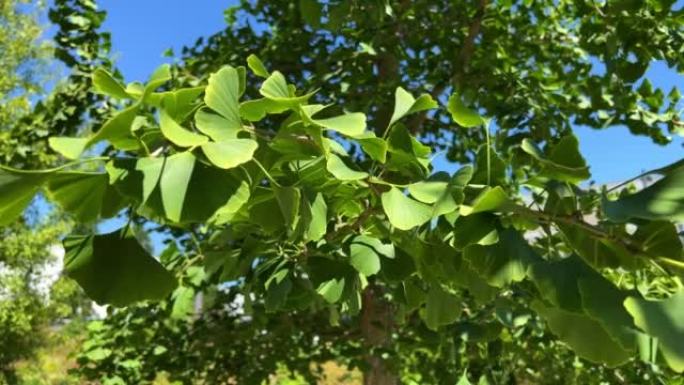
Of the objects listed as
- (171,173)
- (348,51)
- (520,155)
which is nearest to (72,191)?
(171,173)

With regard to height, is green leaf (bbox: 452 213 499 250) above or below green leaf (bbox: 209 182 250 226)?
below

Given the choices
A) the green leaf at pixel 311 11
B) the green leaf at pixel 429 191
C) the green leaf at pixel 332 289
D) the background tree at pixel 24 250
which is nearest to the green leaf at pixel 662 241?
the green leaf at pixel 429 191

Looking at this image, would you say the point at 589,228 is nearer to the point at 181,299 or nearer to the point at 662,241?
the point at 662,241

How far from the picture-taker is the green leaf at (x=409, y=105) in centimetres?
48

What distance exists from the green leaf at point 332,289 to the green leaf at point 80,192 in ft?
0.65

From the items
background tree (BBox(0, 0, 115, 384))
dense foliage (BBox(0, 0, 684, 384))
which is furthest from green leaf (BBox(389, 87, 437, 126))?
background tree (BBox(0, 0, 115, 384))

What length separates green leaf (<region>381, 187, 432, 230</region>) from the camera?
0.43 m

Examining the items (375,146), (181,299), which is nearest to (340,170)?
(375,146)

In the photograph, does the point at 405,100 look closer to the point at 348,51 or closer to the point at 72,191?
the point at 72,191

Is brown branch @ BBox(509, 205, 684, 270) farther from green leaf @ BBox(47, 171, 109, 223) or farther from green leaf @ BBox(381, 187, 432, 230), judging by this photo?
green leaf @ BBox(47, 171, 109, 223)

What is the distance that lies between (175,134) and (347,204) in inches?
8.2

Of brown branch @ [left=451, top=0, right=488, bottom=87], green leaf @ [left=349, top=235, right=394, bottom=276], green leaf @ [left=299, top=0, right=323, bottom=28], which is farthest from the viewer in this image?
brown branch @ [left=451, top=0, right=488, bottom=87]

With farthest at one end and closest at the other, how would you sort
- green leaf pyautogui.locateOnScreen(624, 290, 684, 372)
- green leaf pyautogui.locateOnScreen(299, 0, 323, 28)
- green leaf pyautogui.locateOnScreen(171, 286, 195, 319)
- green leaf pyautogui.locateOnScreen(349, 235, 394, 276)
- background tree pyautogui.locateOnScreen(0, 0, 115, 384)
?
background tree pyautogui.locateOnScreen(0, 0, 115, 384)
green leaf pyautogui.locateOnScreen(171, 286, 195, 319)
green leaf pyautogui.locateOnScreen(299, 0, 323, 28)
green leaf pyautogui.locateOnScreen(349, 235, 394, 276)
green leaf pyautogui.locateOnScreen(624, 290, 684, 372)

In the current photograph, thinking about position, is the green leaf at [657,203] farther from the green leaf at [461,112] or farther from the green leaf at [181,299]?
the green leaf at [181,299]
